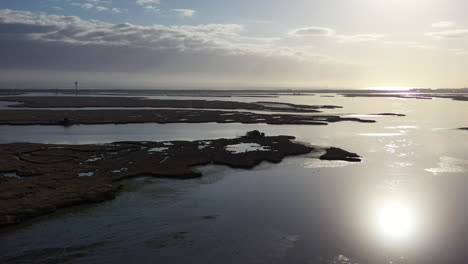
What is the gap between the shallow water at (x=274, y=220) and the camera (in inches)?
558

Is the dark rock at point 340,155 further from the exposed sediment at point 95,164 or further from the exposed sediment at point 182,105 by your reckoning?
the exposed sediment at point 182,105

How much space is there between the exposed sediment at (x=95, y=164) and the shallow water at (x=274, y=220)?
1.28 meters

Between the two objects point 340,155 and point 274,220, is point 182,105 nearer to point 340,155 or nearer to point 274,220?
point 340,155

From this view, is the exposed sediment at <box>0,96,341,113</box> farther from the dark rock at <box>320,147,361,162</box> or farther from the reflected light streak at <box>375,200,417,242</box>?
the reflected light streak at <box>375,200,417,242</box>

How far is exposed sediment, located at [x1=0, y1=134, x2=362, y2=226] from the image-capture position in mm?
19297

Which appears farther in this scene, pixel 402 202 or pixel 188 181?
pixel 188 181

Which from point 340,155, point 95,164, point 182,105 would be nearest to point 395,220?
point 340,155

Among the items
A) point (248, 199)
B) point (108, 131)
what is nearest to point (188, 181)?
point (248, 199)

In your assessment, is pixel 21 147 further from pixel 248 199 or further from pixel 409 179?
pixel 409 179

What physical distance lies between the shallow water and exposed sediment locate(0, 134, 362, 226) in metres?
1.28

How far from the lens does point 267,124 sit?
59.0 meters

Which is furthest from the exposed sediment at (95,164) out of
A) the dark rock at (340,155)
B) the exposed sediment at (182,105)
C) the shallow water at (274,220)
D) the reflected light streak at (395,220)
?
the exposed sediment at (182,105)

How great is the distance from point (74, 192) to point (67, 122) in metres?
39.2

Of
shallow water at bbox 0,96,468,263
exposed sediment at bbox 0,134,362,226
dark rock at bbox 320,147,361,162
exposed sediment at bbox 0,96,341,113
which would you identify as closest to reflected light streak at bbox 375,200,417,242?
shallow water at bbox 0,96,468,263
